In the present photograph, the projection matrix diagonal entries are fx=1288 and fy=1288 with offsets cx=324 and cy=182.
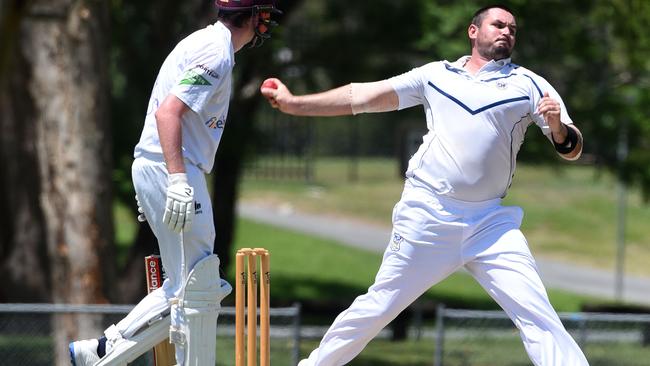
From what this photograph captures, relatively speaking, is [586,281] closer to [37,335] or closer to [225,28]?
[37,335]

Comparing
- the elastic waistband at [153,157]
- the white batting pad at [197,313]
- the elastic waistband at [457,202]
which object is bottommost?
the white batting pad at [197,313]

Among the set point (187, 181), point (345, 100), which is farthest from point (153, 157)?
point (345, 100)

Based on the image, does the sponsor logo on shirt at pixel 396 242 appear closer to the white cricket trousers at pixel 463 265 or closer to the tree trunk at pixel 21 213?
the white cricket trousers at pixel 463 265

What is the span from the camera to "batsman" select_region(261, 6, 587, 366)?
6.27 meters

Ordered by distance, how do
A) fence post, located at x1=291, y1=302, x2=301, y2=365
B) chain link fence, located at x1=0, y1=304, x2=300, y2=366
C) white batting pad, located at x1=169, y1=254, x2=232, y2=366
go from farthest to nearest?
chain link fence, located at x1=0, y1=304, x2=300, y2=366
fence post, located at x1=291, y1=302, x2=301, y2=365
white batting pad, located at x1=169, y1=254, x2=232, y2=366

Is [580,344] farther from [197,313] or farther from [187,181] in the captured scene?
[187,181]

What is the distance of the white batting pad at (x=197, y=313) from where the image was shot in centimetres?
605

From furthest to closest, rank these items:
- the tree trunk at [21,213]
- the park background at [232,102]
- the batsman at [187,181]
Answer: the tree trunk at [21,213]
the park background at [232,102]
the batsman at [187,181]

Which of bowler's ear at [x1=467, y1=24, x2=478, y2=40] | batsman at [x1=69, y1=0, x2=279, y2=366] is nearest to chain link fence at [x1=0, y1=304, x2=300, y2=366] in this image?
batsman at [x1=69, y1=0, x2=279, y2=366]

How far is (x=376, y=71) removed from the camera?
57.7 ft

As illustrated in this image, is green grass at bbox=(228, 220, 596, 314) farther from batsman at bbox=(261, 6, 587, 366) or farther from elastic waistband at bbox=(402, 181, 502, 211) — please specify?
elastic waistband at bbox=(402, 181, 502, 211)

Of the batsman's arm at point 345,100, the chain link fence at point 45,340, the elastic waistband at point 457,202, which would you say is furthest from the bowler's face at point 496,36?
the chain link fence at point 45,340

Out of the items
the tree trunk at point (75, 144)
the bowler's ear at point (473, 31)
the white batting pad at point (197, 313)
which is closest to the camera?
the white batting pad at point (197, 313)

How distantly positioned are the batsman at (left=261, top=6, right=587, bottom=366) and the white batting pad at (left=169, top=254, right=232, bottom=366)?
0.80 metres
